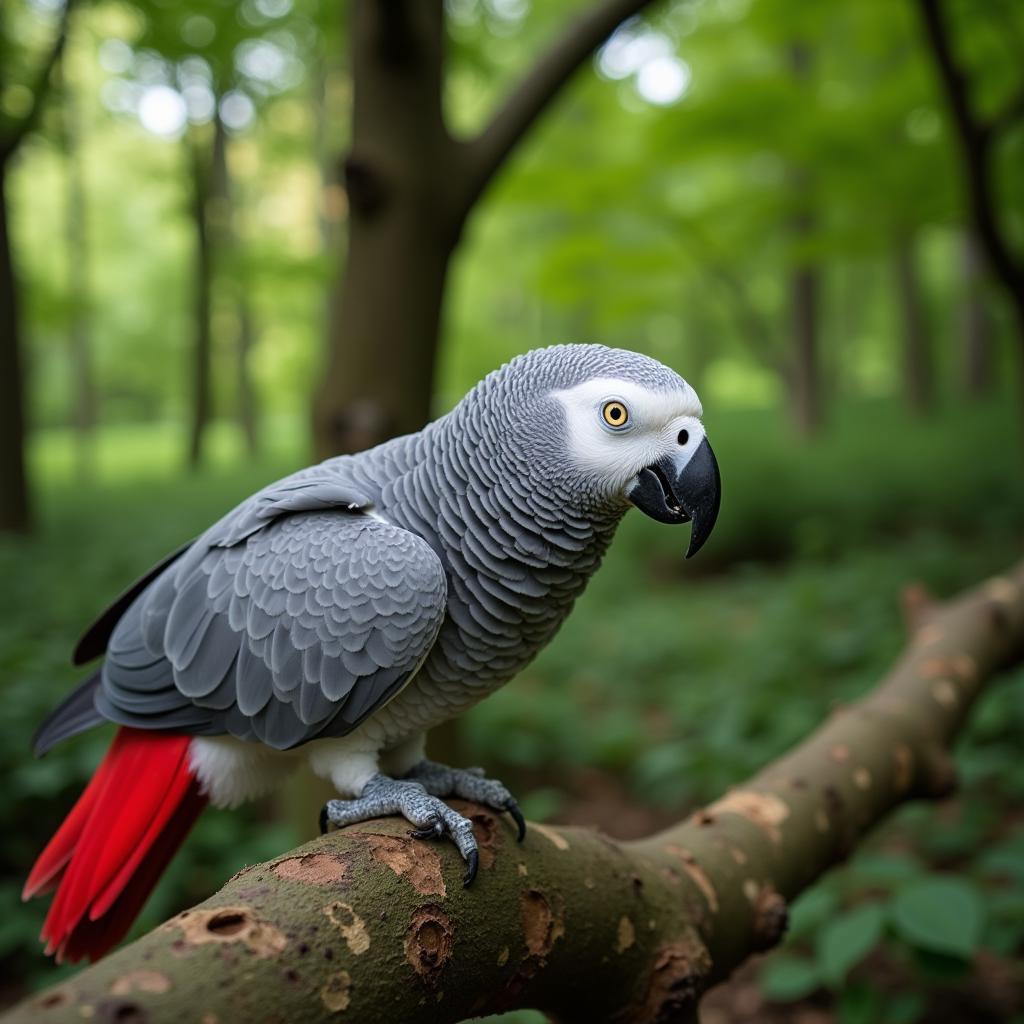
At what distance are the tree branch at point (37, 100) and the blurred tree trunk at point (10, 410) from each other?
0.75m

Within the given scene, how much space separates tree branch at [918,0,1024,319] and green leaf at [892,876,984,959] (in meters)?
3.33

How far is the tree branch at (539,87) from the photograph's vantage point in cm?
259

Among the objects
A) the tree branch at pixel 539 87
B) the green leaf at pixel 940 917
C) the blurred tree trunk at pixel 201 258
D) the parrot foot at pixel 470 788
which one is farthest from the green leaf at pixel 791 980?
the blurred tree trunk at pixel 201 258

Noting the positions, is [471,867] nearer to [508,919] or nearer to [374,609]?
[508,919]

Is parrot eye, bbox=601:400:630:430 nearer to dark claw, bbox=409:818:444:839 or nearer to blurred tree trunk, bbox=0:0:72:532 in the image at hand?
dark claw, bbox=409:818:444:839

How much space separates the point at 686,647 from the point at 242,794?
3.98 meters

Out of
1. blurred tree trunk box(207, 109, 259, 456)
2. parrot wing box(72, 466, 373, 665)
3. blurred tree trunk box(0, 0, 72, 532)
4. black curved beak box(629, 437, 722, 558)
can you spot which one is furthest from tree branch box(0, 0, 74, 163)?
black curved beak box(629, 437, 722, 558)

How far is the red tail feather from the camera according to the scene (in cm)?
126

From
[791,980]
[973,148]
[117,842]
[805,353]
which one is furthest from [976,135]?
[805,353]

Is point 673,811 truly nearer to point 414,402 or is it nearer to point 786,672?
point 786,672

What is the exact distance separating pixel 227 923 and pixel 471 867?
32cm

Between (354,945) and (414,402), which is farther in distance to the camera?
(414,402)

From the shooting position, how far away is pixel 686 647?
503 cm

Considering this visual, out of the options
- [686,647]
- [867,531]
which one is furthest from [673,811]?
[867,531]
